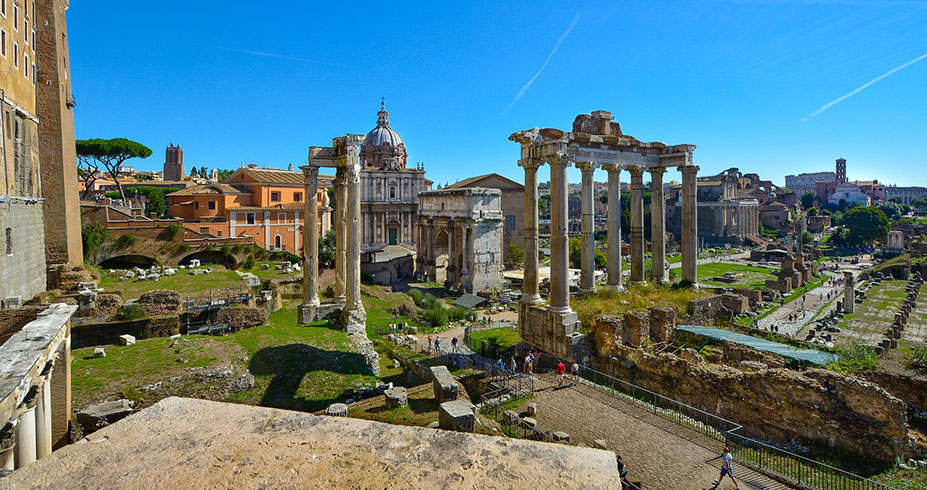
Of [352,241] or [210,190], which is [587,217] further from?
[210,190]

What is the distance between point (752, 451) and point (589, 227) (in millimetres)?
8472

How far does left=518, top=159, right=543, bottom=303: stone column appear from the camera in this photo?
1525 cm

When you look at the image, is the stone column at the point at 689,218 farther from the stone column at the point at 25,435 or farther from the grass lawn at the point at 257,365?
the stone column at the point at 25,435

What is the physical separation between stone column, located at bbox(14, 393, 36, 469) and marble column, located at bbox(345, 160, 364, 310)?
1110 cm

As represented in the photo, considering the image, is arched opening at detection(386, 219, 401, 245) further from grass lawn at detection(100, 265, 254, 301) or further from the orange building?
grass lawn at detection(100, 265, 254, 301)

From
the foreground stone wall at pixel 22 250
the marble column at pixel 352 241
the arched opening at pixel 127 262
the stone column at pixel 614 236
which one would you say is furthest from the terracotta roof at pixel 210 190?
the stone column at pixel 614 236

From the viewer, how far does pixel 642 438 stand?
9742 mm

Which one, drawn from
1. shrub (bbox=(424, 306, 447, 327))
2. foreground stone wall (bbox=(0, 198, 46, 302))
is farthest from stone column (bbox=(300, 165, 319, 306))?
shrub (bbox=(424, 306, 447, 327))

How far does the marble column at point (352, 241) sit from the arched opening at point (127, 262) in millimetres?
20519

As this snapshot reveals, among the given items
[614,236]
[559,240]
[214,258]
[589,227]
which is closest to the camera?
[559,240]

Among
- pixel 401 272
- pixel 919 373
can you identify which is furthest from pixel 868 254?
pixel 919 373

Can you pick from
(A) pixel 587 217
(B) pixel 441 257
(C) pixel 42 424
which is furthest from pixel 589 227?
(B) pixel 441 257

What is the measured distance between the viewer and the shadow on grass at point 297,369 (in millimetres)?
10938

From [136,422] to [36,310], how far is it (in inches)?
299
